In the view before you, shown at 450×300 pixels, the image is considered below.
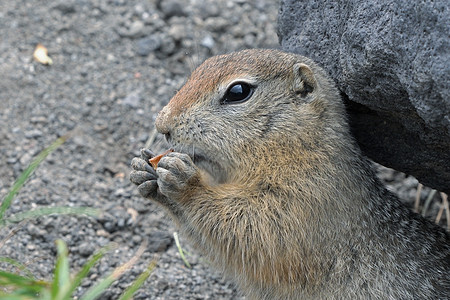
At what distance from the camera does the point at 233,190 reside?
11.5ft

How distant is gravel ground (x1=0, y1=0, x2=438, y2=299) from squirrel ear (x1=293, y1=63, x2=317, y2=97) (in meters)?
1.08

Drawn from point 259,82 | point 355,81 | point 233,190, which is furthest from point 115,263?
point 355,81

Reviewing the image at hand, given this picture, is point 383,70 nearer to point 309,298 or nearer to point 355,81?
point 355,81

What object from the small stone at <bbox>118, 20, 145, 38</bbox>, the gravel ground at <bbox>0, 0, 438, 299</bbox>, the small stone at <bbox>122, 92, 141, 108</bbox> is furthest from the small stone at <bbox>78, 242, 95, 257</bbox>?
the small stone at <bbox>118, 20, 145, 38</bbox>

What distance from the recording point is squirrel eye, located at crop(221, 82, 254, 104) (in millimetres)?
3502

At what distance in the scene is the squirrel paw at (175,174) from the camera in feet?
11.0

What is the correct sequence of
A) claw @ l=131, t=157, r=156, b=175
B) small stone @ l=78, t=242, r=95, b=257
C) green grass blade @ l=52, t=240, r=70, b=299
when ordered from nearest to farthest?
green grass blade @ l=52, t=240, r=70, b=299 → claw @ l=131, t=157, r=156, b=175 → small stone @ l=78, t=242, r=95, b=257

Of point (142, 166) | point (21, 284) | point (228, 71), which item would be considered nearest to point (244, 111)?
point (228, 71)

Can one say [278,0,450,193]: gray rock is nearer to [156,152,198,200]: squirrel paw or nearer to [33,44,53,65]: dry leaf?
[156,152,198,200]: squirrel paw

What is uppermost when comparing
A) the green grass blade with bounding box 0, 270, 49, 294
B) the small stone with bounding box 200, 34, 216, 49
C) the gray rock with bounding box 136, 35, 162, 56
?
the small stone with bounding box 200, 34, 216, 49

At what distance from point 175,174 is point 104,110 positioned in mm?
2433

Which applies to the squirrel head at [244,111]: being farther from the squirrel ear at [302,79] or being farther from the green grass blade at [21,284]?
the green grass blade at [21,284]

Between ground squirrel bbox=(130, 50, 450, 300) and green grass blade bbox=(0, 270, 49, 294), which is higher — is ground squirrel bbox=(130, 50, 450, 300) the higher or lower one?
the higher one

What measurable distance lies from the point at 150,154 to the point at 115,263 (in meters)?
1.06
